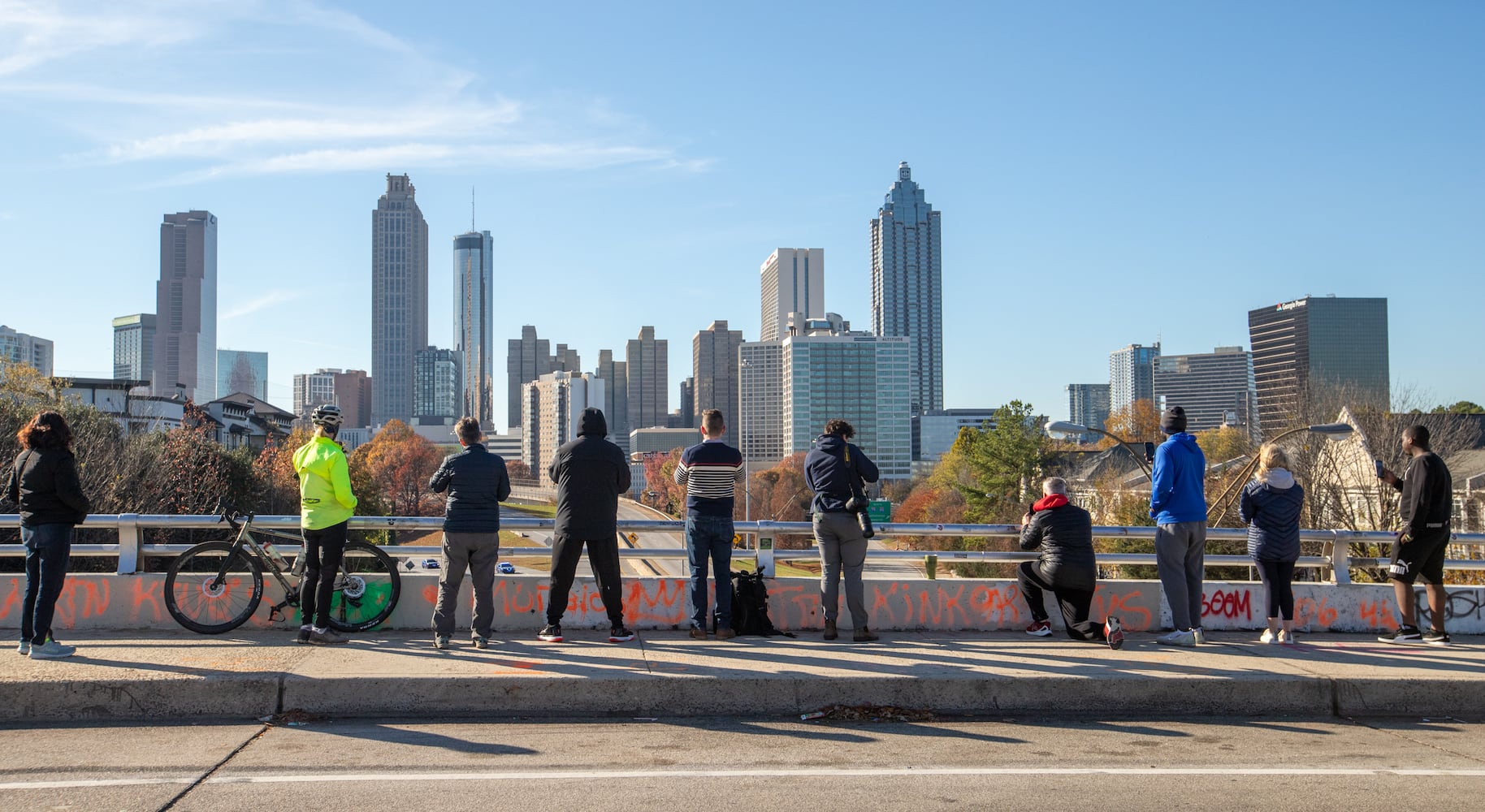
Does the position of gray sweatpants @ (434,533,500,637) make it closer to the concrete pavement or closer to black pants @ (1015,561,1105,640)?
the concrete pavement

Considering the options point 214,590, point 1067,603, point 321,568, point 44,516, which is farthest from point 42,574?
point 1067,603

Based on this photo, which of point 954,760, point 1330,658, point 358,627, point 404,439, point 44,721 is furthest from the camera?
point 404,439

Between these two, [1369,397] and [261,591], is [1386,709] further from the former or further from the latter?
[1369,397]

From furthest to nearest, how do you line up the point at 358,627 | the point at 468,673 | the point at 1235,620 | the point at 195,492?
the point at 195,492, the point at 1235,620, the point at 358,627, the point at 468,673

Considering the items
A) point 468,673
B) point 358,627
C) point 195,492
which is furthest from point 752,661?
point 195,492

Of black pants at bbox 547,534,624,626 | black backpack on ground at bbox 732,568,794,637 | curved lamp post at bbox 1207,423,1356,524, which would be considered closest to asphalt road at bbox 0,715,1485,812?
black pants at bbox 547,534,624,626

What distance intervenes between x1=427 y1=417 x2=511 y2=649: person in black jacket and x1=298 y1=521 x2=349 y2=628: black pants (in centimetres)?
85

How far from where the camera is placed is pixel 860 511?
346 inches

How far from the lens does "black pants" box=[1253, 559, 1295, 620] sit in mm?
9039

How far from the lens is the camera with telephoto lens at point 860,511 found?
28.8 ft

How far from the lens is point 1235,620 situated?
979cm

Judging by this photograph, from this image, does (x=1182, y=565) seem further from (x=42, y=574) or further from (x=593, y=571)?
(x=42, y=574)

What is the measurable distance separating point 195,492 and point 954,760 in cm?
4438

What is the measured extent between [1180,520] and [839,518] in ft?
9.79
